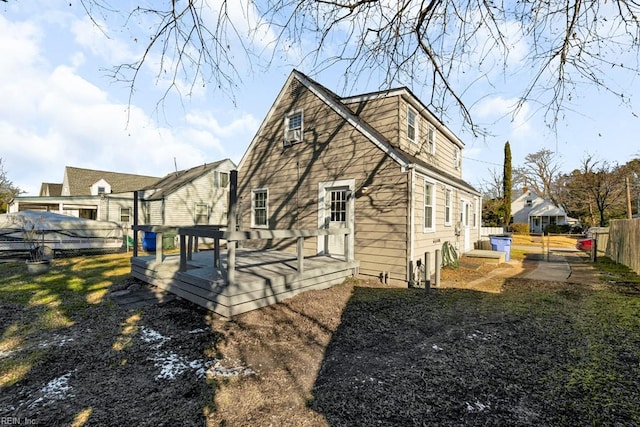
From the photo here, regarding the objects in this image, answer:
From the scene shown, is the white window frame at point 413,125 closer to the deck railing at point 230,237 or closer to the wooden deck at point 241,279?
the deck railing at point 230,237

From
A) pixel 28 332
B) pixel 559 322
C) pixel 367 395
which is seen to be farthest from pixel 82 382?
pixel 559 322

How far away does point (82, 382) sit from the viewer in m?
3.10

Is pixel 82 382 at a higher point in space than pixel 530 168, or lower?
lower

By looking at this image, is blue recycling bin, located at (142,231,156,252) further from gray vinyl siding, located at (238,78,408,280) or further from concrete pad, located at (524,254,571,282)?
concrete pad, located at (524,254,571,282)

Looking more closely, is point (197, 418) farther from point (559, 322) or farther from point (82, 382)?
point (559, 322)

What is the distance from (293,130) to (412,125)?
4377mm

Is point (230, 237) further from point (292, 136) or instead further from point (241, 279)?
point (292, 136)

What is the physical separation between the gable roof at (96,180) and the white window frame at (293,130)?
74.0ft

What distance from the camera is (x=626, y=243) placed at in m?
10.5

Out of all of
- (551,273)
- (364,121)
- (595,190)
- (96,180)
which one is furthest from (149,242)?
(595,190)

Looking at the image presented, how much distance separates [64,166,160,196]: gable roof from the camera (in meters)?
27.0

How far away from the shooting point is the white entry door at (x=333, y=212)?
9.34m

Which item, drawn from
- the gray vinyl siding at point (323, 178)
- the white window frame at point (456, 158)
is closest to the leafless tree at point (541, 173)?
the white window frame at point (456, 158)

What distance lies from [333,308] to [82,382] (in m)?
3.78
